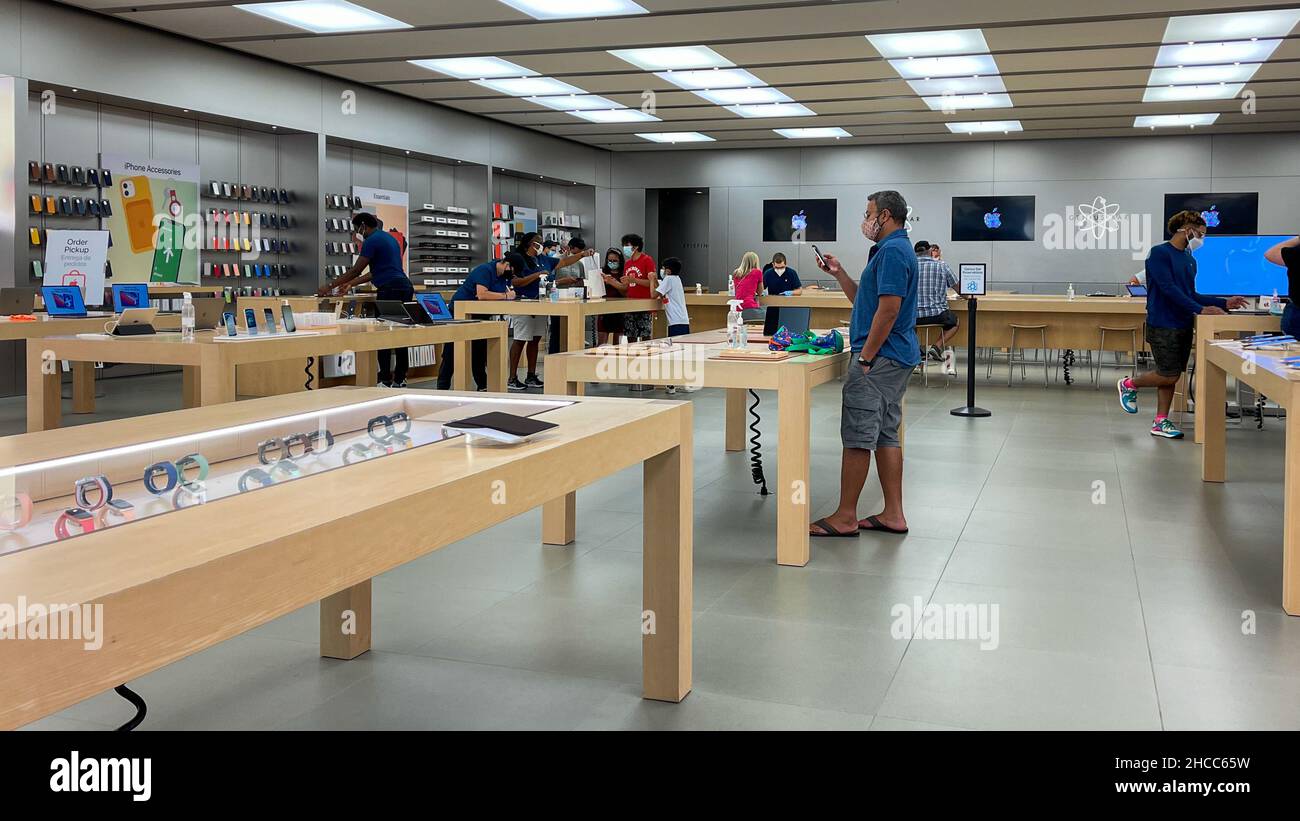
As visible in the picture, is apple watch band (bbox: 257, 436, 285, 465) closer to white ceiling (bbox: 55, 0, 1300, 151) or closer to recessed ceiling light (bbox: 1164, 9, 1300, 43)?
white ceiling (bbox: 55, 0, 1300, 151)

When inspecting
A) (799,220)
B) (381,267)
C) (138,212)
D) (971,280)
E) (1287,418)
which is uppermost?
(799,220)

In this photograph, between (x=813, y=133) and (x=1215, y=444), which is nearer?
(x=1215, y=444)

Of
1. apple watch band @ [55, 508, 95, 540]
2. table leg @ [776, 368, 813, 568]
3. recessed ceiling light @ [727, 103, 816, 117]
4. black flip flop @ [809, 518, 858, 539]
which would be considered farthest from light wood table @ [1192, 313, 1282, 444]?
recessed ceiling light @ [727, 103, 816, 117]

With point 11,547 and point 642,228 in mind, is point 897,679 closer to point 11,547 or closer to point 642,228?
point 11,547

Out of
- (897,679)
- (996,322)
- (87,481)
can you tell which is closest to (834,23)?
(996,322)

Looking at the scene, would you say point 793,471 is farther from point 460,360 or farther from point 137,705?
point 460,360

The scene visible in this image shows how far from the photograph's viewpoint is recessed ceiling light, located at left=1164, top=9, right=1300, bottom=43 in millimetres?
9016

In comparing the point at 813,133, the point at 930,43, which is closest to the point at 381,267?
the point at 930,43

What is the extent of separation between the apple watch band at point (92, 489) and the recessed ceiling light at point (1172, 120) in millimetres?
14915

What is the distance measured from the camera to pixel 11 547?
146 cm

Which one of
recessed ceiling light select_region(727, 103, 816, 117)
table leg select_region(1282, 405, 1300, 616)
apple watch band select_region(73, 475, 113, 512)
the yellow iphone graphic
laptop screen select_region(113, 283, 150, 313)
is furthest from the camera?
recessed ceiling light select_region(727, 103, 816, 117)

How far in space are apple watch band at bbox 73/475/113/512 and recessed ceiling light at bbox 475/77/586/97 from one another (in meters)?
11.0

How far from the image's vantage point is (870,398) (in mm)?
4637

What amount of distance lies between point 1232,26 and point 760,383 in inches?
288
